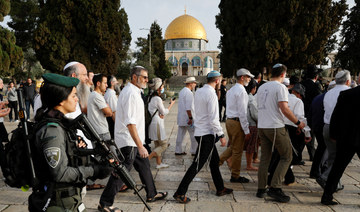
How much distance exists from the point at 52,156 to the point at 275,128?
3018mm

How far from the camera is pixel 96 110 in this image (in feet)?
13.6

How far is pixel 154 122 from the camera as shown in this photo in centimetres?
567

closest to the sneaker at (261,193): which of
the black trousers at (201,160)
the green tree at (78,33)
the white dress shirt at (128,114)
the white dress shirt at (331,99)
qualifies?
the black trousers at (201,160)

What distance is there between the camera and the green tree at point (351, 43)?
29.6 m

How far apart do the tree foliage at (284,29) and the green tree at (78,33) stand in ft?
33.2

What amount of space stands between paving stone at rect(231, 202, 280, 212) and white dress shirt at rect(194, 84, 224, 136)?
101 cm

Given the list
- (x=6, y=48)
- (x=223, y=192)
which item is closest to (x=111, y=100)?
(x=223, y=192)

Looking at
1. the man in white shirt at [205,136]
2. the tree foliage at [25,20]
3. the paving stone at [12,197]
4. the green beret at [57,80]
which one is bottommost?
the paving stone at [12,197]

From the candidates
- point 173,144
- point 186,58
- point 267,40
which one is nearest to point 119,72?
point 267,40

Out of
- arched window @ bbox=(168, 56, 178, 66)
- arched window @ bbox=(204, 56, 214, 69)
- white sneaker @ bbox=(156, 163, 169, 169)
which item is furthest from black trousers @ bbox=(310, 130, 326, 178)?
arched window @ bbox=(204, 56, 214, 69)

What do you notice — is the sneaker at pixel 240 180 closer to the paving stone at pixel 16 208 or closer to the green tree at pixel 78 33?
the paving stone at pixel 16 208

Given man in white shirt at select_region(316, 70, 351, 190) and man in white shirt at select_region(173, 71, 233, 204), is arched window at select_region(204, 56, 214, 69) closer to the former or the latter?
man in white shirt at select_region(316, 70, 351, 190)

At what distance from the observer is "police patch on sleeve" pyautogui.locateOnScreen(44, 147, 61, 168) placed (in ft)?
5.65

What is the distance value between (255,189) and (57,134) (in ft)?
11.6
